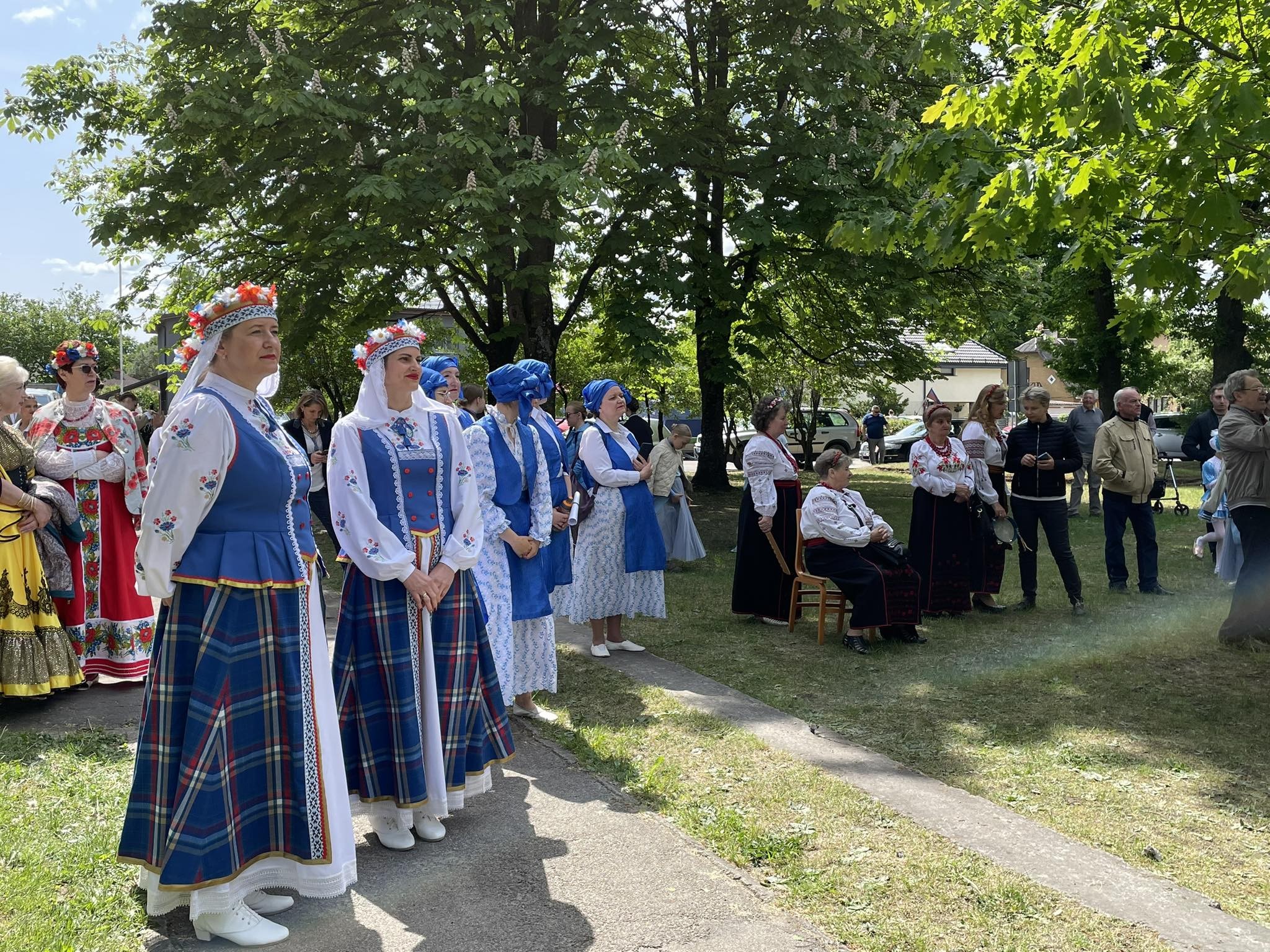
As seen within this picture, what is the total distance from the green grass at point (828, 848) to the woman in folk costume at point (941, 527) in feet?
12.9

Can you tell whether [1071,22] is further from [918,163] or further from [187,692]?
[187,692]

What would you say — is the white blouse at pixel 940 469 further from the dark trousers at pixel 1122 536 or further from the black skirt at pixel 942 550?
the dark trousers at pixel 1122 536

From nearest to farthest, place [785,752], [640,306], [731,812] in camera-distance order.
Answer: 1. [731,812]
2. [785,752]
3. [640,306]

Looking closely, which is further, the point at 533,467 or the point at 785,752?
the point at 533,467

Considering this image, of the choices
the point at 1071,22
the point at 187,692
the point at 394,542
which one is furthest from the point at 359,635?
the point at 1071,22

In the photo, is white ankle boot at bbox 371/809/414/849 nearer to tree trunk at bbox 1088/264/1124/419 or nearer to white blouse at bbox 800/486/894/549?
white blouse at bbox 800/486/894/549

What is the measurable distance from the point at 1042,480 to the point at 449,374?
5.64m

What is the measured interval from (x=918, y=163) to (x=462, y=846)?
497cm

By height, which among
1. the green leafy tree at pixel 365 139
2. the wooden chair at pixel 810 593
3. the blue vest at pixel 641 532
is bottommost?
the wooden chair at pixel 810 593

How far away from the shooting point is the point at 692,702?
6.71m

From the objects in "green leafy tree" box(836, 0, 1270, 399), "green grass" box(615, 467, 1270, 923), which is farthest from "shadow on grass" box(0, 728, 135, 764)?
"green leafy tree" box(836, 0, 1270, 399)

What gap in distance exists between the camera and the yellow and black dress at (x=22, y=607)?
20.7 feet

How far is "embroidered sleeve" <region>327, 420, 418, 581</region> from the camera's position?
432cm

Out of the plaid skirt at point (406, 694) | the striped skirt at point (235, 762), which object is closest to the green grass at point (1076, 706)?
the plaid skirt at point (406, 694)
